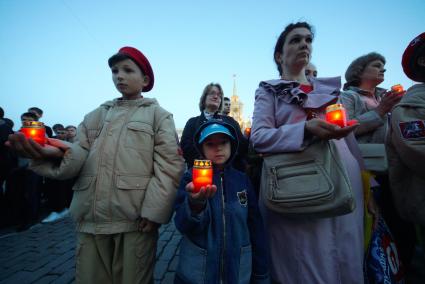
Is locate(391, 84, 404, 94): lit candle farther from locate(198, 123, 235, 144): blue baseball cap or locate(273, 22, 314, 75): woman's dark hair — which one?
locate(198, 123, 235, 144): blue baseball cap

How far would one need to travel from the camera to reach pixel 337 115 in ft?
4.39

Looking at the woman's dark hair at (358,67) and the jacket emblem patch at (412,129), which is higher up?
the woman's dark hair at (358,67)

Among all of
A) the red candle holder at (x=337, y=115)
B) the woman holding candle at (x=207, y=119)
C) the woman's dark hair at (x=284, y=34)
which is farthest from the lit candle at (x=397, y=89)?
the woman holding candle at (x=207, y=119)

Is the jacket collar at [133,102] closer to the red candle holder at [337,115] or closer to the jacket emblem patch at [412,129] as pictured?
the red candle holder at [337,115]

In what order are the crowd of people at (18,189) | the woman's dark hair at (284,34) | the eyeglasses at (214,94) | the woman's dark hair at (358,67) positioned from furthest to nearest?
the crowd of people at (18,189)
the eyeglasses at (214,94)
the woman's dark hair at (358,67)
the woman's dark hair at (284,34)

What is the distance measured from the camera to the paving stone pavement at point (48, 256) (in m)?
2.84

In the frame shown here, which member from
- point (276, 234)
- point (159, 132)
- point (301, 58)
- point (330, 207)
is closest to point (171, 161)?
point (159, 132)

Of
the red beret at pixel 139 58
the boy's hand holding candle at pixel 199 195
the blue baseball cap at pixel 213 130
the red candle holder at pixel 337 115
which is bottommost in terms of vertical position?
the boy's hand holding candle at pixel 199 195

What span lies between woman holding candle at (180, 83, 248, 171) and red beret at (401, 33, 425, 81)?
5.63ft

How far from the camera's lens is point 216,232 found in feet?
4.99

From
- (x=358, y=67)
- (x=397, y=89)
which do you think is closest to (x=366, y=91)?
(x=358, y=67)

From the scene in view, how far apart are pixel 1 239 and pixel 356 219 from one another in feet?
20.4

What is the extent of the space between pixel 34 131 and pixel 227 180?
1.44 meters

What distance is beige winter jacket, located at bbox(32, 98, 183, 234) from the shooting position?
1.71 meters
